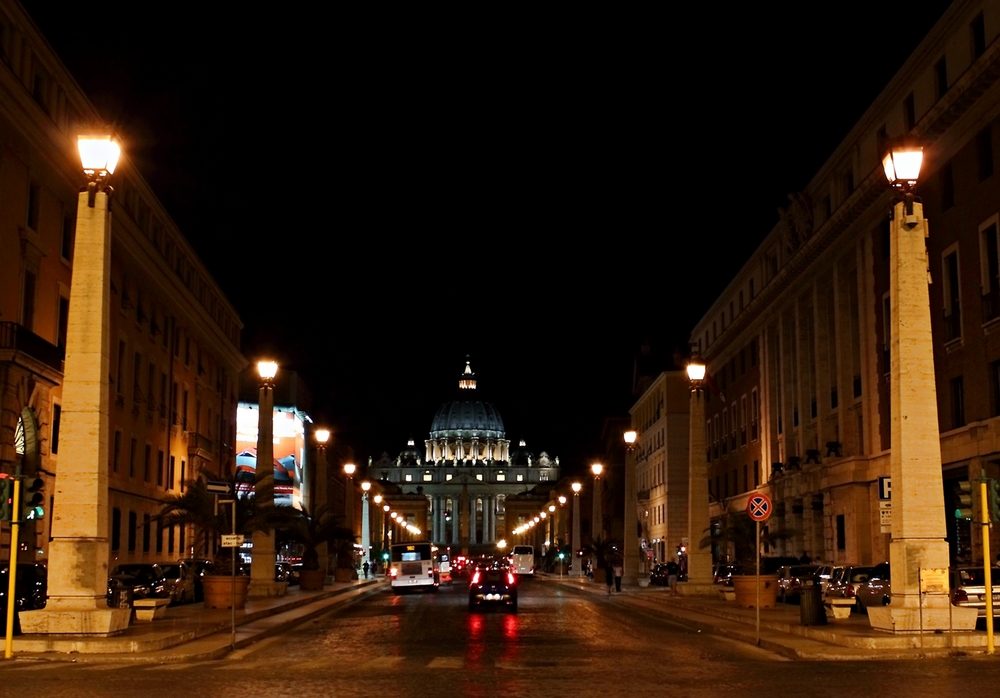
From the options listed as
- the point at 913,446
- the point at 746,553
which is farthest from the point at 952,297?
the point at 913,446

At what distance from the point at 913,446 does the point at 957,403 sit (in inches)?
703

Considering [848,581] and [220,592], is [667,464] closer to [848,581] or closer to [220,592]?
[848,581]

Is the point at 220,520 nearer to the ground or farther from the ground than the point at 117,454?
nearer to the ground

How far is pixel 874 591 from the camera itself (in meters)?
33.2

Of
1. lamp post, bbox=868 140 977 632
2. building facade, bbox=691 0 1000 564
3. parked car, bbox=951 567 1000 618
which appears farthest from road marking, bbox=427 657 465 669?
parked car, bbox=951 567 1000 618

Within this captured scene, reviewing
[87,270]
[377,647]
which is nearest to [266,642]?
[377,647]

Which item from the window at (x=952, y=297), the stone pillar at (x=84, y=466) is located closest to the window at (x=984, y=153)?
the window at (x=952, y=297)

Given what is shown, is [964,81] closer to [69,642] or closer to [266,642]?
[266,642]

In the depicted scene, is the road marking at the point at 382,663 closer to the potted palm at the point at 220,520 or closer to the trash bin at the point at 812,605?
the trash bin at the point at 812,605

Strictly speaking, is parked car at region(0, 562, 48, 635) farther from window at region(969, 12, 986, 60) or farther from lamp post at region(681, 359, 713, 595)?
window at region(969, 12, 986, 60)

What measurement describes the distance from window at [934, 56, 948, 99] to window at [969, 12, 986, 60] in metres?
2.44

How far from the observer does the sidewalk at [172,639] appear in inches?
800

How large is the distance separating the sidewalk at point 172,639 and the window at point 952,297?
20717mm

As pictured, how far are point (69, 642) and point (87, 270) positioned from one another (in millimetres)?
6465
